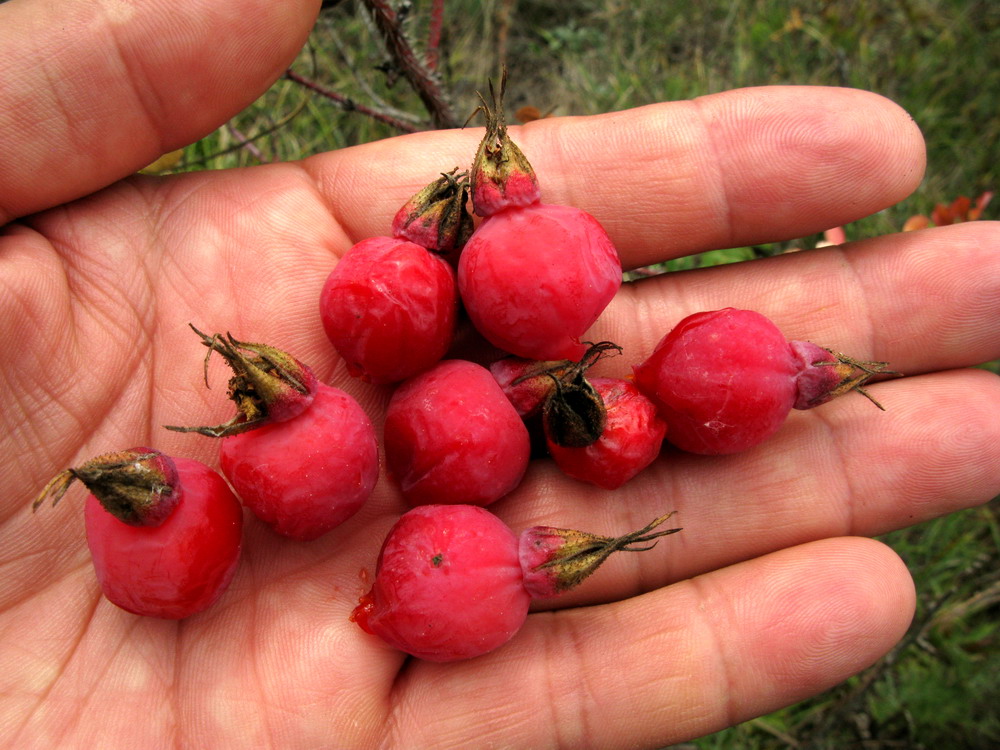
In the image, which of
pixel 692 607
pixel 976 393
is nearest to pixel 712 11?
pixel 976 393

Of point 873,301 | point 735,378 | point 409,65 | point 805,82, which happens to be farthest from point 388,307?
point 805,82

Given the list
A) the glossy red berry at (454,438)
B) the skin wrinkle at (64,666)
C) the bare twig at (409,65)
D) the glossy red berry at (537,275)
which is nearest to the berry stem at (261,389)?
the glossy red berry at (454,438)

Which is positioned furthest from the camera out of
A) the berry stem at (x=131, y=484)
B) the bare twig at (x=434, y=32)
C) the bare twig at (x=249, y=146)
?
the bare twig at (x=249, y=146)

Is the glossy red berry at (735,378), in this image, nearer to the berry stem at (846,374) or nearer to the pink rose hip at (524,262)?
the berry stem at (846,374)

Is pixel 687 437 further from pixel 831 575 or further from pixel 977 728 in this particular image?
pixel 977 728

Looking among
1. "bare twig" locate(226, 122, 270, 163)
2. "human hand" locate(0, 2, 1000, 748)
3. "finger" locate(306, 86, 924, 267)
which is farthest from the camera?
"bare twig" locate(226, 122, 270, 163)

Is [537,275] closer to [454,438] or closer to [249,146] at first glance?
[454,438]

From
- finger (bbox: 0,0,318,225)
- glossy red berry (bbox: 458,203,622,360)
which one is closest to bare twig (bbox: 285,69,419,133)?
finger (bbox: 0,0,318,225)

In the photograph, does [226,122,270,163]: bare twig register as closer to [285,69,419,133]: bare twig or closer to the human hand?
[285,69,419,133]: bare twig
